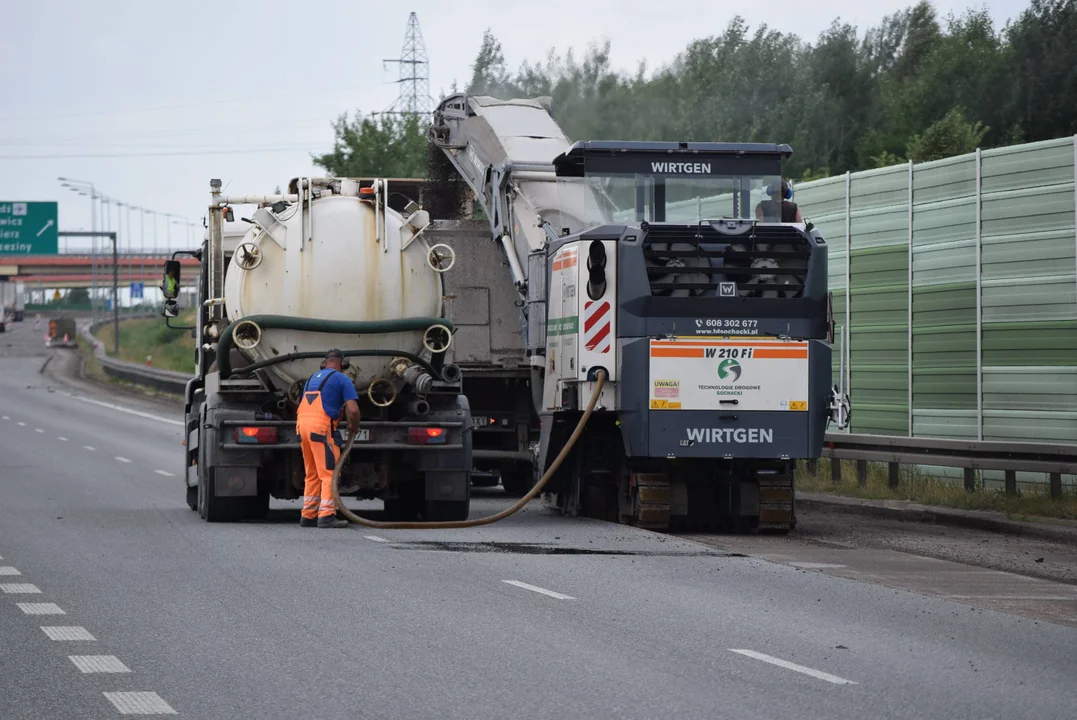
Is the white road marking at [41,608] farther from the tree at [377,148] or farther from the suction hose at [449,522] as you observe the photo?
the tree at [377,148]

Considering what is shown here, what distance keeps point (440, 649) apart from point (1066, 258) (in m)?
11.6

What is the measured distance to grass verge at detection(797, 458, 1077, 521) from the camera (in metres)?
17.0

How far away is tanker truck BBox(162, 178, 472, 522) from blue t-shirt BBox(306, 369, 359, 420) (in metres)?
0.52

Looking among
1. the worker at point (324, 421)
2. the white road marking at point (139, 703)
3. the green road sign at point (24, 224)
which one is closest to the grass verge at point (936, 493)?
the worker at point (324, 421)

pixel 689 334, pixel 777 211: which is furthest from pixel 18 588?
pixel 777 211

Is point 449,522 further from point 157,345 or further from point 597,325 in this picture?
point 157,345

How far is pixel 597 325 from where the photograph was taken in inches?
674

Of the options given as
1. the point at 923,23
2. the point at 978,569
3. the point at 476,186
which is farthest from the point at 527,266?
the point at 923,23

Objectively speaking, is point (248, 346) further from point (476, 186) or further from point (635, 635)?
point (635, 635)

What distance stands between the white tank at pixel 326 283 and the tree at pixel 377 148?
157ft

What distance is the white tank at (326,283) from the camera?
56.1ft

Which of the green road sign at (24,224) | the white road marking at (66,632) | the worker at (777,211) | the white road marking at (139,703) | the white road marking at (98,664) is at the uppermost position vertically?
the green road sign at (24,224)

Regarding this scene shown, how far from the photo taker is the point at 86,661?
8.88m

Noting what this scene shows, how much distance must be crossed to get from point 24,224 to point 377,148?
13.3 metres
